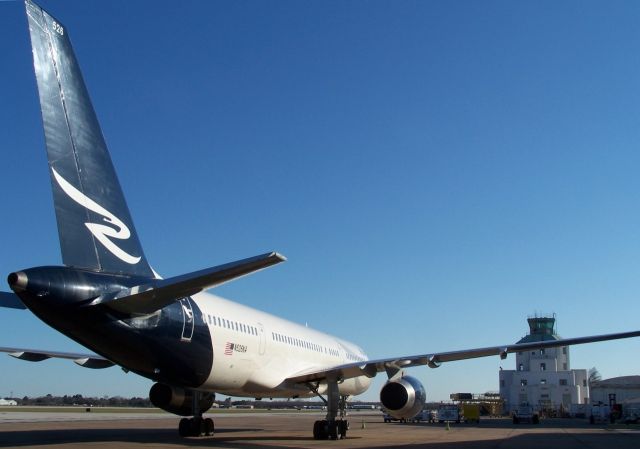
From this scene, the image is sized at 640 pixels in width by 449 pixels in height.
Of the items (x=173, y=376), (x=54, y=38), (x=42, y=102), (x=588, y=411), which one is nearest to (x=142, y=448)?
(x=173, y=376)

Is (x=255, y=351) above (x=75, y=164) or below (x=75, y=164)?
below

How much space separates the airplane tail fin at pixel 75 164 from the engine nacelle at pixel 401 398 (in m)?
8.59

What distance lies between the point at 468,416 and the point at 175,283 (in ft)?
121

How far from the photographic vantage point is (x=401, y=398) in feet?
61.5

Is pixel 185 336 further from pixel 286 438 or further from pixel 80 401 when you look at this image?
pixel 80 401

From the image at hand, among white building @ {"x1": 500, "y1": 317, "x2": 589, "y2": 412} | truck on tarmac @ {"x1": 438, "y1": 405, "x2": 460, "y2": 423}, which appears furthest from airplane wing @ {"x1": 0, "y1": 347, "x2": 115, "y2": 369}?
white building @ {"x1": 500, "y1": 317, "x2": 589, "y2": 412}

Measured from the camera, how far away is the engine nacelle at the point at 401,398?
1870 centimetres

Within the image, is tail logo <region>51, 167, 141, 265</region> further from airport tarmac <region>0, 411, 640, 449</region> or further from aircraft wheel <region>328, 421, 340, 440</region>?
aircraft wheel <region>328, 421, 340, 440</region>

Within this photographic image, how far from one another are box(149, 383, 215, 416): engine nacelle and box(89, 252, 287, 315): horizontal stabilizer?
598cm

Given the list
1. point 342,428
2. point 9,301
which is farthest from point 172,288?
point 342,428

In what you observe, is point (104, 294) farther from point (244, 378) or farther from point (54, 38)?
point (244, 378)

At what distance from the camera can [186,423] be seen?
19938 mm

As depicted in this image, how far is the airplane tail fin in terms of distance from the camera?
12.8 m

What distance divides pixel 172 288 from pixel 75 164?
3.47 m
